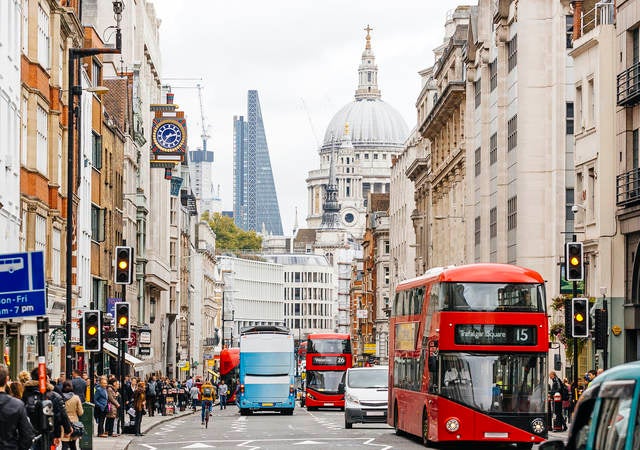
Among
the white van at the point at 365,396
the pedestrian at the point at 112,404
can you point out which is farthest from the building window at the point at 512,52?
the pedestrian at the point at 112,404

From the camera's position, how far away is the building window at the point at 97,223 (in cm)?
6588

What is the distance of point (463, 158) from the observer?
285 ft

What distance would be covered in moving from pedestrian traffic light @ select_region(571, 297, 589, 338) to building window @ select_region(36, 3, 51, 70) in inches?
617

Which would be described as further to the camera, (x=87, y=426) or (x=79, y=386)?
(x=79, y=386)

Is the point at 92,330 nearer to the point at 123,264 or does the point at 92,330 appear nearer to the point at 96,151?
the point at 123,264

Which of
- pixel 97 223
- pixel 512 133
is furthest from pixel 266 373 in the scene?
pixel 512 133

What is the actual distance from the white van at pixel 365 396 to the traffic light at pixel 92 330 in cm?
1442

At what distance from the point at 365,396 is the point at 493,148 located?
96.3 feet

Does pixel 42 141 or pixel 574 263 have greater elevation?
pixel 42 141

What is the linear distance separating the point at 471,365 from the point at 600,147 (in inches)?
765

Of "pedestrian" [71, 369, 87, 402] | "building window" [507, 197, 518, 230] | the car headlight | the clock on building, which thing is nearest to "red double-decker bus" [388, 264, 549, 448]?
"pedestrian" [71, 369, 87, 402]

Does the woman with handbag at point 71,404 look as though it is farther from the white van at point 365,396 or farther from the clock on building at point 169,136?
the clock on building at point 169,136

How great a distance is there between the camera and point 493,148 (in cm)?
7544

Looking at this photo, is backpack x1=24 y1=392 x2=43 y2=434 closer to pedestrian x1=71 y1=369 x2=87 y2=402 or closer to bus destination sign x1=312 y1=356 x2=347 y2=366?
pedestrian x1=71 y1=369 x2=87 y2=402
